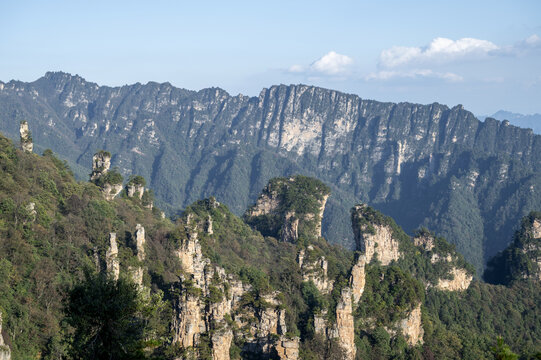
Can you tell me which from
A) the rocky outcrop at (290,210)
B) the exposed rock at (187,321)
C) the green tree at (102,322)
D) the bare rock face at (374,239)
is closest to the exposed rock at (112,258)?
the exposed rock at (187,321)

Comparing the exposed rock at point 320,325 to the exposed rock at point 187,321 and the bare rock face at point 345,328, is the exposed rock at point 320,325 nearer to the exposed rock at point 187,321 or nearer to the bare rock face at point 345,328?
the bare rock face at point 345,328

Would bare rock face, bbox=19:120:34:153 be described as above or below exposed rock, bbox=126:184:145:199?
above

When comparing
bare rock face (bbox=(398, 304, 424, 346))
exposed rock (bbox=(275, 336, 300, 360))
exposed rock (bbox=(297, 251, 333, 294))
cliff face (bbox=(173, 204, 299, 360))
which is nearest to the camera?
cliff face (bbox=(173, 204, 299, 360))

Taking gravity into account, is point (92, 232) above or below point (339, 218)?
above

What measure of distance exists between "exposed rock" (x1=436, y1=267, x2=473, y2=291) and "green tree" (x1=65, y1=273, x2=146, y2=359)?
189ft

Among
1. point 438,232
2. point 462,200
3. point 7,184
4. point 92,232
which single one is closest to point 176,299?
point 92,232

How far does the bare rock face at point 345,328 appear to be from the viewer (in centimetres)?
4350

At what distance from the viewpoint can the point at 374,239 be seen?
75.2 metres

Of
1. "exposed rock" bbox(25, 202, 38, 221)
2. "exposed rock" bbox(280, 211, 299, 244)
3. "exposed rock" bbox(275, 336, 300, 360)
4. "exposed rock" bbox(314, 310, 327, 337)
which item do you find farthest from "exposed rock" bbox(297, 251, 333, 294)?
"exposed rock" bbox(25, 202, 38, 221)

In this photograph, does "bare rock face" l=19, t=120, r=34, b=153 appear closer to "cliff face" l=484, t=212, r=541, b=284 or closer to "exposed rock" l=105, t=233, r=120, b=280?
"exposed rock" l=105, t=233, r=120, b=280

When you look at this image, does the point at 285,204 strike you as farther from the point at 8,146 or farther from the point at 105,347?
the point at 105,347

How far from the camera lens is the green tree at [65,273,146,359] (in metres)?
22.4

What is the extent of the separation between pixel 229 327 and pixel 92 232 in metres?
15.9

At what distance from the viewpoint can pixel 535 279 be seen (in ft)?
257
